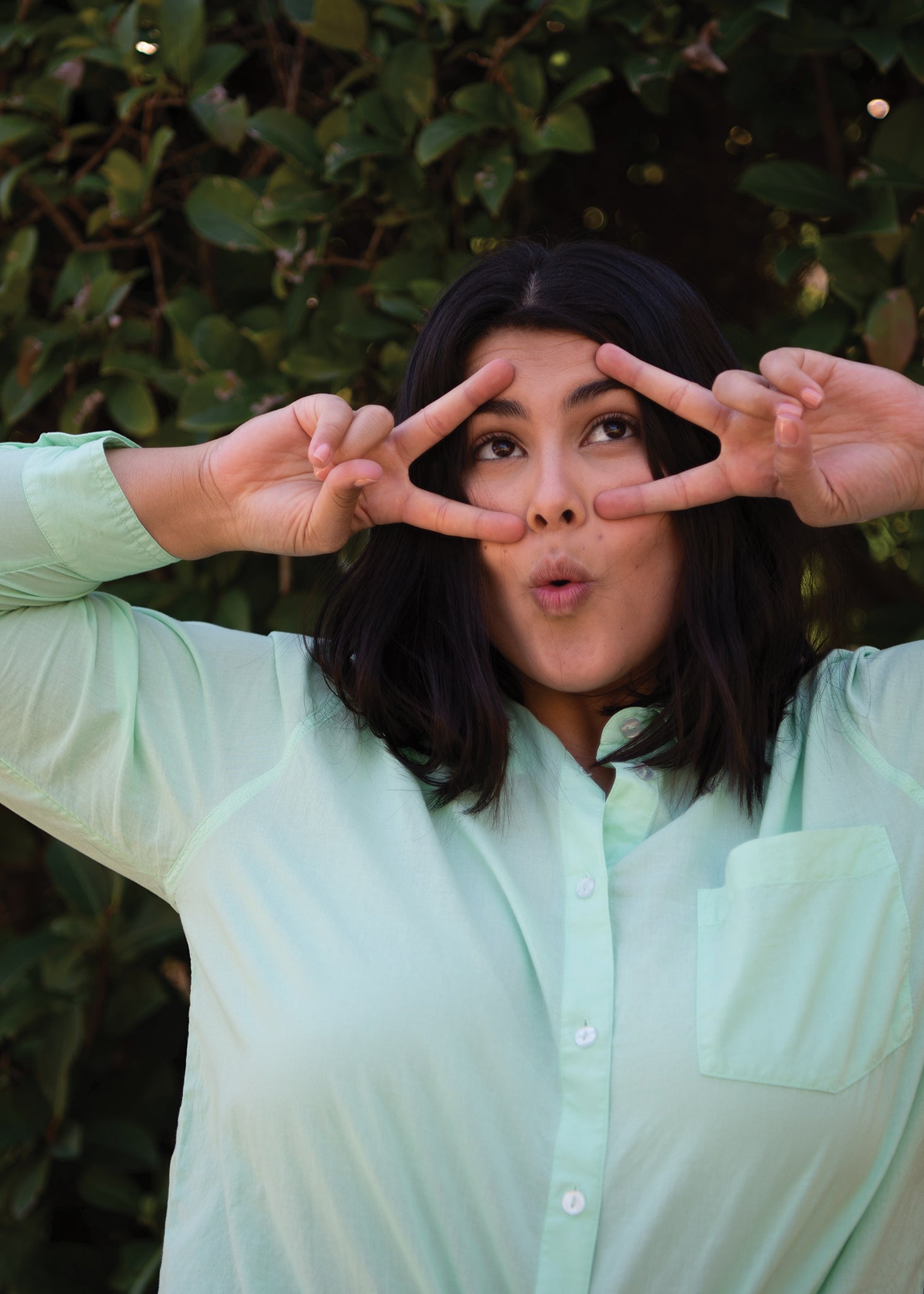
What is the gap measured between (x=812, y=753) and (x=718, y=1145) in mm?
479

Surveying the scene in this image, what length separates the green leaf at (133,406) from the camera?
7.11 feet

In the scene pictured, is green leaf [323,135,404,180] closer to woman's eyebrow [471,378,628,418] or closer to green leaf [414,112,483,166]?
green leaf [414,112,483,166]

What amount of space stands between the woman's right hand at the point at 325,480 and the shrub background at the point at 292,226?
0.52 m

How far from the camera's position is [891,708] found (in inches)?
59.8

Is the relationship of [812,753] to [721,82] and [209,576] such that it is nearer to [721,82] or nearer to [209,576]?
[209,576]

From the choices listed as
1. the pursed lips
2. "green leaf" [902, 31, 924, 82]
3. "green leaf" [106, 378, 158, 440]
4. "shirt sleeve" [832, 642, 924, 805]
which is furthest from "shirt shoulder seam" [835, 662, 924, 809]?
"green leaf" [106, 378, 158, 440]

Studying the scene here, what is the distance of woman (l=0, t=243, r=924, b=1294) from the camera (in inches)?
51.7

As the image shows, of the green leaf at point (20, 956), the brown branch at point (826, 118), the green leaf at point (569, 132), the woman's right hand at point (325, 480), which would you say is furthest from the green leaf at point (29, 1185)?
the brown branch at point (826, 118)

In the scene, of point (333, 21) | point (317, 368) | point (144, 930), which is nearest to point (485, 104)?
point (333, 21)

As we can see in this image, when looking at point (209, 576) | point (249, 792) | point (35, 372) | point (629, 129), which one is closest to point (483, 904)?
point (249, 792)

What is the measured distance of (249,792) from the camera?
150 cm

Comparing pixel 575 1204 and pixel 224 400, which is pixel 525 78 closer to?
pixel 224 400

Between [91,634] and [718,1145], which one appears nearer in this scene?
[718,1145]

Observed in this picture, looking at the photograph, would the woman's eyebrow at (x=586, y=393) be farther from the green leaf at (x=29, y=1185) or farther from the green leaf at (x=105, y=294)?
the green leaf at (x=29, y=1185)
